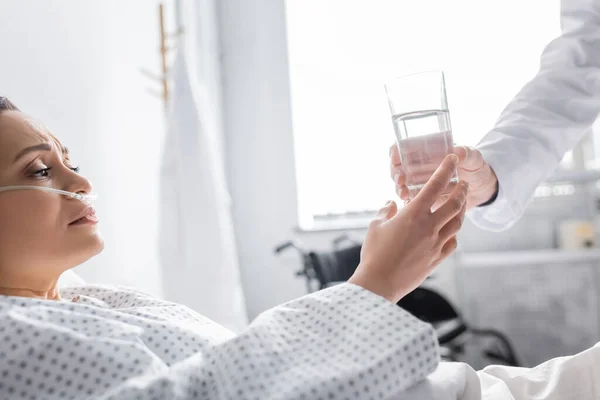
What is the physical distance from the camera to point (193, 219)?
7.14ft

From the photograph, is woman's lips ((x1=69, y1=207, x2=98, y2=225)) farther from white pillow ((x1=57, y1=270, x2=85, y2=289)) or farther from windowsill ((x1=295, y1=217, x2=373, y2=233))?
windowsill ((x1=295, y1=217, x2=373, y2=233))

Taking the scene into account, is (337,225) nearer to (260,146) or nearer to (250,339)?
(260,146)

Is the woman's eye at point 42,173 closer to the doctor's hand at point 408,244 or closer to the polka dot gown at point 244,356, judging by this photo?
the polka dot gown at point 244,356

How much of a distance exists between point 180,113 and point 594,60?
1.53 m

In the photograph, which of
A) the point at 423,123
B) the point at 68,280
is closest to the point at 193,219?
the point at 68,280

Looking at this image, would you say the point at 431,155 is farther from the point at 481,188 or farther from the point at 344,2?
the point at 344,2

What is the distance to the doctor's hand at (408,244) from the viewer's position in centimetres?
67

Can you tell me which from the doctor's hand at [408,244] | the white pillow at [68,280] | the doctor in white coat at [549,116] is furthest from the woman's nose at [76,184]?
the doctor in white coat at [549,116]

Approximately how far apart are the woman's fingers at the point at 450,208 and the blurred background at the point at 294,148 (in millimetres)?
1488

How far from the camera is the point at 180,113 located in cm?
224

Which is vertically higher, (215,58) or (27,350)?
(215,58)

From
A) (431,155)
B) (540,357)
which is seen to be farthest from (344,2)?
(431,155)

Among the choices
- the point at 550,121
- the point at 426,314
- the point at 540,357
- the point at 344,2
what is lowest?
the point at 540,357

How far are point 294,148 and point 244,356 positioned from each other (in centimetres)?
297
